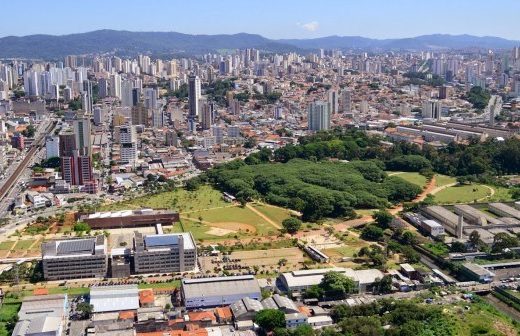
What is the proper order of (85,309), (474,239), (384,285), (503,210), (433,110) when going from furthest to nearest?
1. (433,110)
2. (503,210)
3. (474,239)
4. (384,285)
5. (85,309)

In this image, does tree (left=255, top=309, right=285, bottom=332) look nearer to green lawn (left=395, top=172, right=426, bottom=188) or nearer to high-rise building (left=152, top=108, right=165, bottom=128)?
green lawn (left=395, top=172, right=426, bottom=188)

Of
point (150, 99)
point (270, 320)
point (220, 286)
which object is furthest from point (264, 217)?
point (150, 99)

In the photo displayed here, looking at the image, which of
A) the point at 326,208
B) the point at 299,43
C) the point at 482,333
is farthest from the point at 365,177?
the point at 299,43

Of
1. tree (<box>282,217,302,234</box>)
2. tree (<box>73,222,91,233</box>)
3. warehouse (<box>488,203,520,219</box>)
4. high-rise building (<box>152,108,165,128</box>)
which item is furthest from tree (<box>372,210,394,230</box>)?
high-rise building (<box>152,108,165,128</box>)

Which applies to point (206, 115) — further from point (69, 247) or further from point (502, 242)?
point (502, 242)

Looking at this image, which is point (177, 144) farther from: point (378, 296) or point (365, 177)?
point (378, 296)

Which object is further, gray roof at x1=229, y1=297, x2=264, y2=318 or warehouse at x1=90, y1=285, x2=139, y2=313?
warehouse at x1=90, y1=285, x2=139, y2=313

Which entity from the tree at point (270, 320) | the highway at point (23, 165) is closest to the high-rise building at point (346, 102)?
the highway at point (23, 165)
